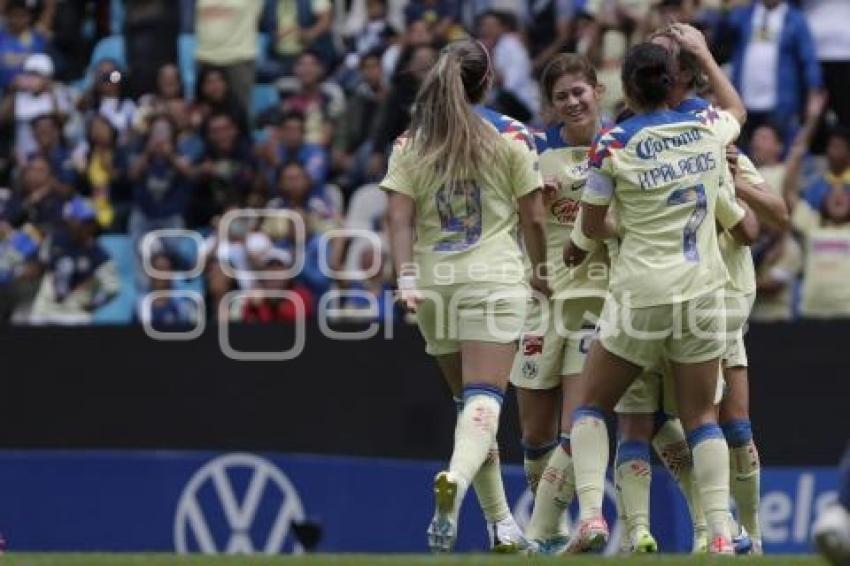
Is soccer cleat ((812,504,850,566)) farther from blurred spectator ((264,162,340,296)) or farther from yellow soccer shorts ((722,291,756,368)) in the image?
blurred spectator ((264,162,340,296))

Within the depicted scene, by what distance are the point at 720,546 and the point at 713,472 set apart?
321mm

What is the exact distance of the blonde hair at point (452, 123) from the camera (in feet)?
33.5

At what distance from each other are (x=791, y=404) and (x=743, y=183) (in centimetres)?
452

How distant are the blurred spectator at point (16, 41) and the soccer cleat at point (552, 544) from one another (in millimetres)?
9193

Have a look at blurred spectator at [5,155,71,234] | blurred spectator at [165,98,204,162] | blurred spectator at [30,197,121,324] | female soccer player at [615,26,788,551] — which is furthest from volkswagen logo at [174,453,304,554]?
female soccer player at [615,26,788,551]

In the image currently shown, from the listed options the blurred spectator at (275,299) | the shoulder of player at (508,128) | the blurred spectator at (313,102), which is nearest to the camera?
the shoulder of player at (508,128)

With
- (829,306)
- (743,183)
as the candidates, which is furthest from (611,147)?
(829,306)

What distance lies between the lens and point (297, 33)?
61.1 feet

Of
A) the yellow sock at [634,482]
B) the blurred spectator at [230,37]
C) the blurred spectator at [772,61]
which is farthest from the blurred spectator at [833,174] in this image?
the yellow sock at [634,482]

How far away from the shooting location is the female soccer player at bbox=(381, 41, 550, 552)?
10227 mm

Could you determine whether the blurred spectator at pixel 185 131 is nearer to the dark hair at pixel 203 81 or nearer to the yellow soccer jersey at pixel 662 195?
the dark hair at pixel 203 81

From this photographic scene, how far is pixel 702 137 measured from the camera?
9836 millimetres

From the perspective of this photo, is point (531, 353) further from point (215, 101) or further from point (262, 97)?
point (262, 97)

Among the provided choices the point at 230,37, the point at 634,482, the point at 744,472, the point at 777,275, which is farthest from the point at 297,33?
the point at 634,482
